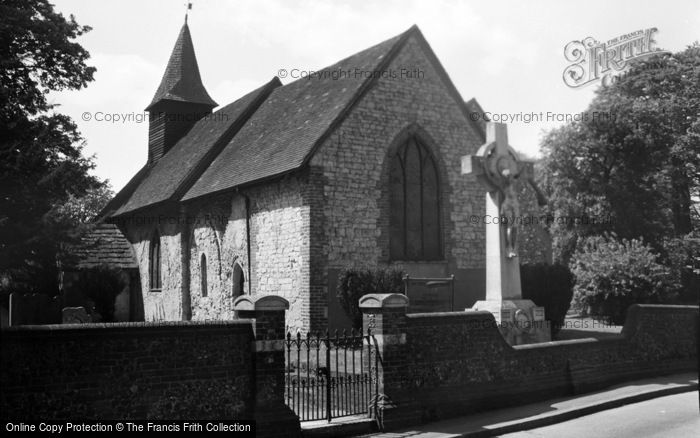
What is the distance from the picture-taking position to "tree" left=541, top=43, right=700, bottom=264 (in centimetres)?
3153

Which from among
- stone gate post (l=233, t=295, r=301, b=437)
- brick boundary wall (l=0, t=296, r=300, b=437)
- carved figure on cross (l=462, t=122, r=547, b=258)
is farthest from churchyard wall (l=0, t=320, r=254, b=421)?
carved figure on cross (l=462, t=122, r=547, b=258)

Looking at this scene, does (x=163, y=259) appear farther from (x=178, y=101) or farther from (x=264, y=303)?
(x=264, y=303)

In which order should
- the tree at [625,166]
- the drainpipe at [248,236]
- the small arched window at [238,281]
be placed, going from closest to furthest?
the drainpipe at [248,236] → the small arched window at [238,281] → the tree at [625,166]

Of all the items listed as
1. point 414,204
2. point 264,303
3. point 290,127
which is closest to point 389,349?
point 264,303

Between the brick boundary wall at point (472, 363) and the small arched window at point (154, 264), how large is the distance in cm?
1901

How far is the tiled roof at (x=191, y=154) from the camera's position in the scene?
26047 mm

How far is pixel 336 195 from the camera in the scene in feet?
61.7

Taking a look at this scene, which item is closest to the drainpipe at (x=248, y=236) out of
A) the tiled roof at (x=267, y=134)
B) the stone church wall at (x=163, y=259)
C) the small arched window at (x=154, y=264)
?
the tiled roof at (x=267, y=134)

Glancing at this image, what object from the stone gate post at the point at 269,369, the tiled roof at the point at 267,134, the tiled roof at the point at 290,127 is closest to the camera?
the stone gate post at the point at 269,369

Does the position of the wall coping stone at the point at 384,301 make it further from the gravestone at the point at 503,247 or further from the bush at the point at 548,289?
the bush at the point at 548,289

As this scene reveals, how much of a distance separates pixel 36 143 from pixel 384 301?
465 inches

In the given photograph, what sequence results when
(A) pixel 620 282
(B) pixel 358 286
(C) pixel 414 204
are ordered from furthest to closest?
(A) pixel 620 282 < (C) pixel 414 204 < (B) pixel 358 286

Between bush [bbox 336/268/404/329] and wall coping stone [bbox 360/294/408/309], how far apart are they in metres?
6.84

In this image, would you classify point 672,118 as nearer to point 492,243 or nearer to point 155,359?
point 492,243
